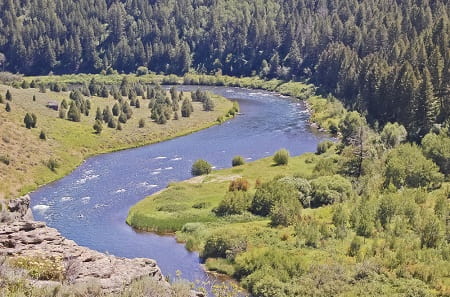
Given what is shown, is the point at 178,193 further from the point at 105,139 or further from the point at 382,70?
the point at 382,70

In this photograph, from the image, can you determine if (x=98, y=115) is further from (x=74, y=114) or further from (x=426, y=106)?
(x=426, y=106)

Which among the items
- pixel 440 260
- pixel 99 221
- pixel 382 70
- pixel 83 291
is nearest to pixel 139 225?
pixel 99 221

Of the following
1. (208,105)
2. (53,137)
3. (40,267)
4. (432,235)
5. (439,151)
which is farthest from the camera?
(208,105)

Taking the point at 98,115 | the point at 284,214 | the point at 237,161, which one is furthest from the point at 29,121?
the point at 284,214

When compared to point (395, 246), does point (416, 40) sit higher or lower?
higher

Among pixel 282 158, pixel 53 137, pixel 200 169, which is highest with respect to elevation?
pixel 53 137

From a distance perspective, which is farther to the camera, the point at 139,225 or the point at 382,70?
the point at 382,70
